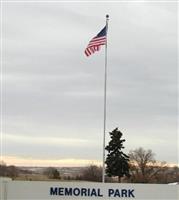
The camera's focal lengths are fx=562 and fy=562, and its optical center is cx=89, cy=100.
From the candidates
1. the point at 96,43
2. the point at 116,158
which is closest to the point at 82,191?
the point at 96,43

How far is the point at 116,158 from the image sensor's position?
240ft

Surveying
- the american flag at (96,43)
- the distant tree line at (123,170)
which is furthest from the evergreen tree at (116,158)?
the american flag at (96,43)

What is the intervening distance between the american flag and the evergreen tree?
130 ft

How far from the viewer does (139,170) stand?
108375mm

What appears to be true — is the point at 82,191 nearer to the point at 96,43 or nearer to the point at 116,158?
the point at 96,43

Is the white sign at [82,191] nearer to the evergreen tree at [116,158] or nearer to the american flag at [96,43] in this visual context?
the american flag at [96,43]

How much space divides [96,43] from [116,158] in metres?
43.6

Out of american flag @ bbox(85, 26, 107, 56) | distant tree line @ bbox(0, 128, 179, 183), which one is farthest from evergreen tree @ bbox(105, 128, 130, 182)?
american flag @ bbox(85, 26, 107, 56)

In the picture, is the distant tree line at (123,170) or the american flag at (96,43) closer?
the american flag at (96,43)

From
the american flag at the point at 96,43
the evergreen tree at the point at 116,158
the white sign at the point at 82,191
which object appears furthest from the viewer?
the evergreen tree at the point at 116,158

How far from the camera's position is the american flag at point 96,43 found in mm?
30484

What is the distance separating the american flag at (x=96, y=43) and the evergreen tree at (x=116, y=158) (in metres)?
39.5

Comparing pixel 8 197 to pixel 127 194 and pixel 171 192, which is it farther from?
pixel 171 192

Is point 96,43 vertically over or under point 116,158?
over
